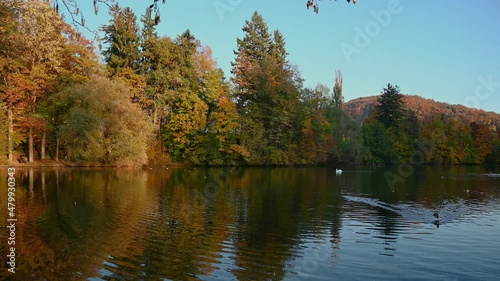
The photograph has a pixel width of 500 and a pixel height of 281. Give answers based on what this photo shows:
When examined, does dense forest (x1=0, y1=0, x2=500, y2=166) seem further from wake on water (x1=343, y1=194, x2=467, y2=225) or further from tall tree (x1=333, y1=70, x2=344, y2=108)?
wake on water (x1=343, y1=194, x2=467, y2=225)

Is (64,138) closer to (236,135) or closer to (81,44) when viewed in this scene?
(81,44)

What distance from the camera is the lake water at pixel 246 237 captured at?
10.5 m

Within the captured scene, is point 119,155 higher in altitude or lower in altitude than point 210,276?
higher

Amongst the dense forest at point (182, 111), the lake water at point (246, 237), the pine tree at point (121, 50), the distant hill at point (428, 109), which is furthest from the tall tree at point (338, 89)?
the lake water at point (246, 237)

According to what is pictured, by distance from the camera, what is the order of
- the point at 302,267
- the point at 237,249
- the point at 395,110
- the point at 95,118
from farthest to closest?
the point at 395,110 < the point at 95,118 < the point at 237,249 < the point at 302,267

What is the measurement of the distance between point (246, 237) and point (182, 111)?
4674cm

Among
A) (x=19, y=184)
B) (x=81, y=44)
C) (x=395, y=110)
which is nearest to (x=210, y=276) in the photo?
(x=19, y=184)

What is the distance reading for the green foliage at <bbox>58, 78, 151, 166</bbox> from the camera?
142ft

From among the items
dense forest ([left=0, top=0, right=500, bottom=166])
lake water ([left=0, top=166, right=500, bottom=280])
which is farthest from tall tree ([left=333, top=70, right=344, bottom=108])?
lake water ([left=0, top=166, right=500, bottom=280])

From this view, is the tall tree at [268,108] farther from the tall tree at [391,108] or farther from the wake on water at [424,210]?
the wake on water at [424,210]

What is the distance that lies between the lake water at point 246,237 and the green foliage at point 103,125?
63.4 feet

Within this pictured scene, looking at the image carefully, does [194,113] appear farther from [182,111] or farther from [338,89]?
[338,89]

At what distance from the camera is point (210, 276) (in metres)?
10.0

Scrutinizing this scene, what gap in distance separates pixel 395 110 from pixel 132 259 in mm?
82612
